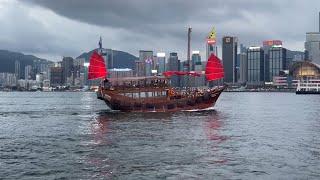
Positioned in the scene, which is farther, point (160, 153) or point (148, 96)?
point (148, 96)

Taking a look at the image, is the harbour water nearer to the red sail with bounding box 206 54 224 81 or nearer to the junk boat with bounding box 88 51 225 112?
the junk boat with bounding box 88 51 225 112

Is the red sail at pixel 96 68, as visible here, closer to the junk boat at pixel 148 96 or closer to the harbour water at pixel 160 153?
the junk boat at pixel 148 96

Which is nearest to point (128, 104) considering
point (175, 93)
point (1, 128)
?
point (175, 93)

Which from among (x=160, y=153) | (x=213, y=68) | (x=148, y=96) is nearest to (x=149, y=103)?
(x=148, y=96)

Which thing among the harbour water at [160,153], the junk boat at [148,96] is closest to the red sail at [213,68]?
the junk boat at [148,96]

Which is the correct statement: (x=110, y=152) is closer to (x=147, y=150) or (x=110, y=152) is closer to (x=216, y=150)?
(x=147, y=150)

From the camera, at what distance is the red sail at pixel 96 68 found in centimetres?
10012

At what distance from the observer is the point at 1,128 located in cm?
6381

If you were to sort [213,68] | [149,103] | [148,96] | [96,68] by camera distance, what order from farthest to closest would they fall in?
[213,68]
[96,68]
[148,96]
[149,103]

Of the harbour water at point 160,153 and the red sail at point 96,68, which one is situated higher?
the red sail at point 96,68

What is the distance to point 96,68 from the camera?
10038 cm

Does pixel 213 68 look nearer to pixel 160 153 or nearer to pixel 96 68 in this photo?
pixel 96 68

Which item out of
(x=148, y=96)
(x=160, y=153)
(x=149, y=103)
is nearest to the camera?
(x=160, y=153)

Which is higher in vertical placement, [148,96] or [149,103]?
[148,96]
